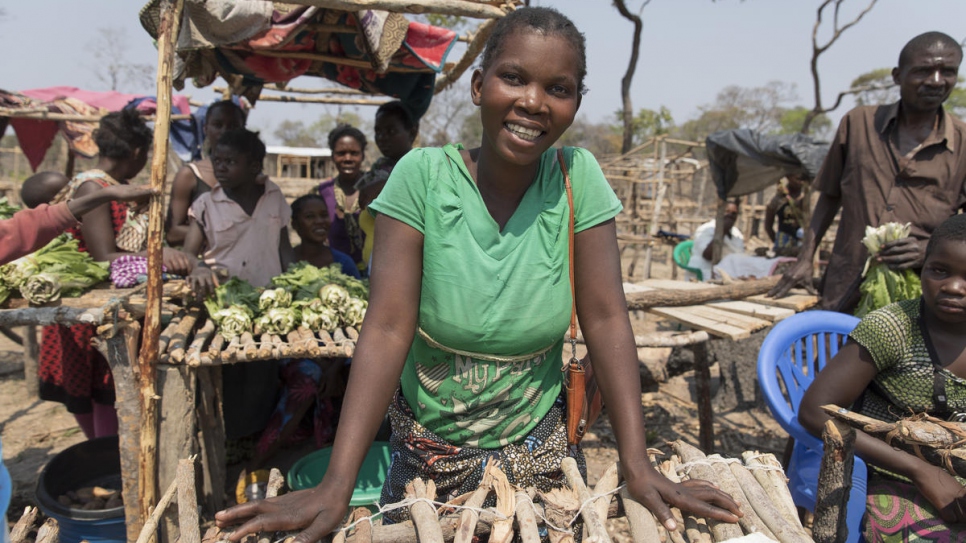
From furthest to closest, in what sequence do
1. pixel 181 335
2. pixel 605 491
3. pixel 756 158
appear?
pixel 756 158, pixel 181 335, pixel 605 491

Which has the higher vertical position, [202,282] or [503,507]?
[202,282]

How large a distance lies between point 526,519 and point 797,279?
360 cm

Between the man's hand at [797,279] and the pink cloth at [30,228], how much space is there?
417 centimetres

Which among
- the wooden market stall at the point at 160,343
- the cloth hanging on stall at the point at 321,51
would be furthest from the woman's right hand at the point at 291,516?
the cloth hanging on stall at the point at 321,51

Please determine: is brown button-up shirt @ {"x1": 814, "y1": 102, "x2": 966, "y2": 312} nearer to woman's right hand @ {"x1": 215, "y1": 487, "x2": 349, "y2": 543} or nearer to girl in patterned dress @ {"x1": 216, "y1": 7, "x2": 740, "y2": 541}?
girl in patterned dress @ {"x1": 216, "y1": 7, "x2": 740, "y2": 541}

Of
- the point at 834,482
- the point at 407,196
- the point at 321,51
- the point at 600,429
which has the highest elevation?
the point at 321,51

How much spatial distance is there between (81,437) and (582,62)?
511 centimetres

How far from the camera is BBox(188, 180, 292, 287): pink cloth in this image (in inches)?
144

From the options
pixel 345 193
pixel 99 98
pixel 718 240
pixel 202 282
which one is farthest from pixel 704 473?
pixel 99 98

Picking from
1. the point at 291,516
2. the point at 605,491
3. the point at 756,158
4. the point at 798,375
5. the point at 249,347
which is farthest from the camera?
the point at 756,158

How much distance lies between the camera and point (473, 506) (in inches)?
52.2

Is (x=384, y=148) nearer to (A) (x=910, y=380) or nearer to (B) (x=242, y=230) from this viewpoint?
(B) (x=242, y=230)

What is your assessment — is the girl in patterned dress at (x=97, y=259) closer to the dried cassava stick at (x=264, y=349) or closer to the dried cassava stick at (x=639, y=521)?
the dried cassava stick at (x=264, y=349)

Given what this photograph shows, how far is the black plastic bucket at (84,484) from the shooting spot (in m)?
2.86
